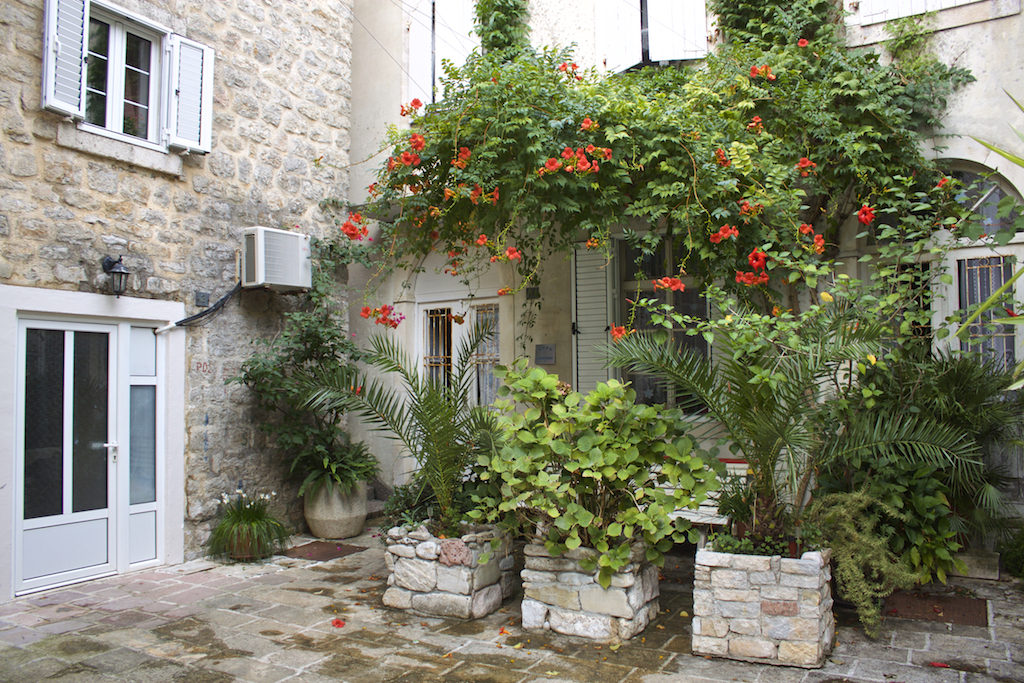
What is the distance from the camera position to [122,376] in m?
Result: 5.47

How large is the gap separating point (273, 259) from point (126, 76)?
68.8 inches

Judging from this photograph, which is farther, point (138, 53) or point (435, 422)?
point (138, 53)

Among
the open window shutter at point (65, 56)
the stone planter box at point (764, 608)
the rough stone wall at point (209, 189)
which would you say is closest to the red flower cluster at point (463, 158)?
the rough stone wall at point (209, 189)

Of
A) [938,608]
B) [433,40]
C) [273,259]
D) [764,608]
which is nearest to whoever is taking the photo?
[764,608]

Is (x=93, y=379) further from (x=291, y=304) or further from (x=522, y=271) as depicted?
(x=522, y=271)

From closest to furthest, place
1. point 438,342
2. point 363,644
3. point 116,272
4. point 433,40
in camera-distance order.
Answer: point 363,644 → point 116,272 → point 433,40 → point 438,342

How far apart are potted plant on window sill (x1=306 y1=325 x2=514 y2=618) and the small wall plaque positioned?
77.7 inches

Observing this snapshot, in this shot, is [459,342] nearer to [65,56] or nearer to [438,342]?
[438,342]

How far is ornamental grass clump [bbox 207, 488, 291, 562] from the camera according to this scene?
227 inches

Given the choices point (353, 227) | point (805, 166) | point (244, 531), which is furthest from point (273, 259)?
point (805, 166)

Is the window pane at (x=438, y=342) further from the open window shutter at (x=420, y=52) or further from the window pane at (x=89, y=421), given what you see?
the window pane at (x=89, y=421)

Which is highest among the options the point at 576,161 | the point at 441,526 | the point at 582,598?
the point at 576,161

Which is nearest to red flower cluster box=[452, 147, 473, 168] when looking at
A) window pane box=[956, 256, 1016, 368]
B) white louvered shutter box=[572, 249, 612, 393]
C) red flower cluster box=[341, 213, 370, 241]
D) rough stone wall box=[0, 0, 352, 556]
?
red flower cluster box=[341, 213, 370, 241]

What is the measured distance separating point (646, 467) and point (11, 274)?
4.27 meters
